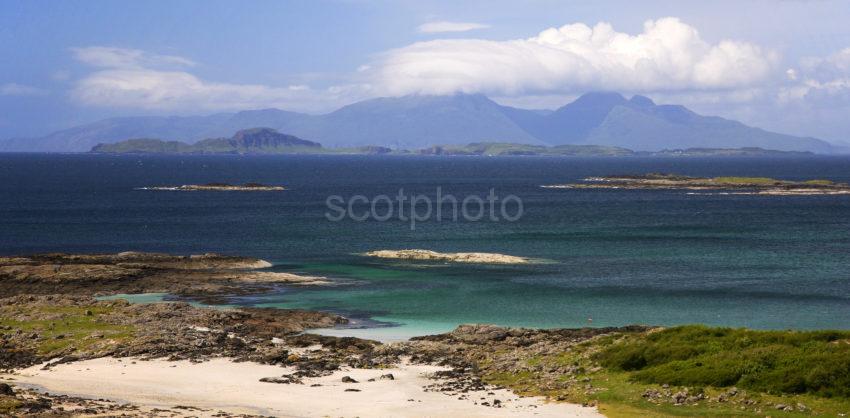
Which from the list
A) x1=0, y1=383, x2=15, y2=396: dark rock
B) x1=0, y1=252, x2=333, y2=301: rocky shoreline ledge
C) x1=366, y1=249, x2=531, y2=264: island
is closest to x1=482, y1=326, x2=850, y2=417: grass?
x1=0, y1=383, x2=15, y2=396: dark rock

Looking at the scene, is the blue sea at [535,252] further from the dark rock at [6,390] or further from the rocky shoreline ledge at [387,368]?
the dark rock at [6,390]

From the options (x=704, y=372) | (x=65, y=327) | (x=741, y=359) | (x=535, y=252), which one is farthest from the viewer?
(x=535, y=252)

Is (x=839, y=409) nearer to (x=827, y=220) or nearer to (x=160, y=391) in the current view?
(x=160, y=391)

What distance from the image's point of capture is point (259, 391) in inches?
1732

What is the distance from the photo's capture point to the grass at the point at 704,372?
39.3 m

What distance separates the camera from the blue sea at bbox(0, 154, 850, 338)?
70.1 meters

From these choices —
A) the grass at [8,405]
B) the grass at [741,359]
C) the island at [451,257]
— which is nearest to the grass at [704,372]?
the grass at [741,359]

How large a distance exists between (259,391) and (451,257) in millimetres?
57247

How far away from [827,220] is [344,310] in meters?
104

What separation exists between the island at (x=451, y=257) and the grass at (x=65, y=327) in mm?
41857

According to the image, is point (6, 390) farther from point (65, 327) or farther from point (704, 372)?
point (704, 372)

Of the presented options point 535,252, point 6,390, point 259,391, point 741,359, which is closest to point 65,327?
point 6,390

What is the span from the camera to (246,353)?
52.3 meters

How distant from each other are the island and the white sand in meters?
48.4
